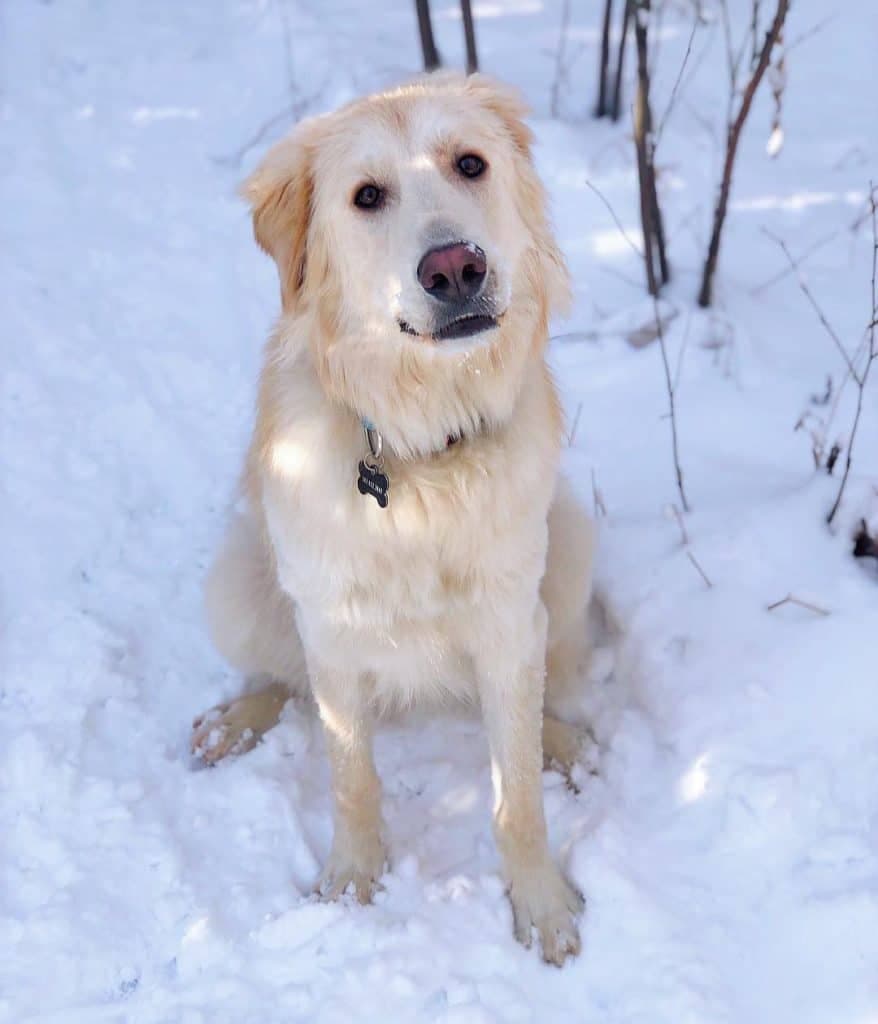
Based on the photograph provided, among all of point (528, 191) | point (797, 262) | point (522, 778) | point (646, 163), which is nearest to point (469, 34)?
point (646, 163)

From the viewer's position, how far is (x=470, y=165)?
7.58 ft

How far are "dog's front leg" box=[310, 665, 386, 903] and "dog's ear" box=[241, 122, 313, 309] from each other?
0.96 meters

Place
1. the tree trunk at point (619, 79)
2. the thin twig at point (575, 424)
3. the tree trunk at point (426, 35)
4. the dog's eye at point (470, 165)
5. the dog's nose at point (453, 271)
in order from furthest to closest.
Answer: the tree trunk at point (619, 79) → the tree trunk at point (426, 35) → the thin twig at point (575, 424) → the dog's eye at point (470, 165) → the dog's nose at point (453, 271)

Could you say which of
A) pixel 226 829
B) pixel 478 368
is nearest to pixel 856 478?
pixel 478 368

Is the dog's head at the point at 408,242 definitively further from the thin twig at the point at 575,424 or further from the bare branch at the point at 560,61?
the bare branch at the point at 560,61

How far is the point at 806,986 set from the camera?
228cm

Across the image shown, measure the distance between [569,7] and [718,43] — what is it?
86 centimetres

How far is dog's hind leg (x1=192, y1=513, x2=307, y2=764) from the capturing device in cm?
300

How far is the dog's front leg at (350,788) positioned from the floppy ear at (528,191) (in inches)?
41.1

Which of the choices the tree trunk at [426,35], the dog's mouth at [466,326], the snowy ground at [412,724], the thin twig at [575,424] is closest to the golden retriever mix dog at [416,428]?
the dog's mouth at [466,326]

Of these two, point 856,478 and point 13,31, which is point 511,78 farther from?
point 856,478

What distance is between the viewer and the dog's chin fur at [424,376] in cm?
231

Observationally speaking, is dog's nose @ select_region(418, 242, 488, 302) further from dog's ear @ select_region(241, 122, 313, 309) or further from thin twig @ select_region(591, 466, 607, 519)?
thin twig @ select_region(591, 466, 607, 519)

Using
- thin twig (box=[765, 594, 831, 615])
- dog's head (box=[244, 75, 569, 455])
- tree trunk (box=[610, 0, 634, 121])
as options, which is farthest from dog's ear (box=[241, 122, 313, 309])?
tree trunk (box=[610, 0, 634, 121])
